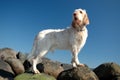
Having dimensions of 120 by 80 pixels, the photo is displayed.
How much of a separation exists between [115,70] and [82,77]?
8.44 ft

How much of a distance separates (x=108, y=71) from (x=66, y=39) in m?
3.78

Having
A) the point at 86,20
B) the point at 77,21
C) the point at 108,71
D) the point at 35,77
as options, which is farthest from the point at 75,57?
the point at 108,71

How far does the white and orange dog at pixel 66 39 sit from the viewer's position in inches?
718

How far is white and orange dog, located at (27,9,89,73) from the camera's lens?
18.2 metres

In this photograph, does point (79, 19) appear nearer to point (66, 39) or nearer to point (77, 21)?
point (77, 21)

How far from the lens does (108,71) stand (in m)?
20.3

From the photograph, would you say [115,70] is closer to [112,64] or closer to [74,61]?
[112,64]

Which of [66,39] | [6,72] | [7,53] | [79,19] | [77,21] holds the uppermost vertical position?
[79,19]

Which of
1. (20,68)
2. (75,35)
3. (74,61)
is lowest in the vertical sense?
(20,68)

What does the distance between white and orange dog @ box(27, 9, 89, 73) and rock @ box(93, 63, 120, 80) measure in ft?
8.78

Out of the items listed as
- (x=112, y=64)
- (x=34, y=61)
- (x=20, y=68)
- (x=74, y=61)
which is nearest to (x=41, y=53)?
(x=34, y=61)

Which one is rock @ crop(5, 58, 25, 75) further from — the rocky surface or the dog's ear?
the dog's ear

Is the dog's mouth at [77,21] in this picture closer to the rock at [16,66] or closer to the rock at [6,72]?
the rock at [6,72]

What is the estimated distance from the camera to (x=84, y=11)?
18297mm
